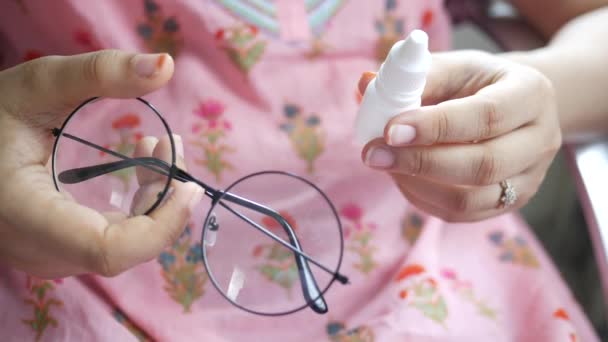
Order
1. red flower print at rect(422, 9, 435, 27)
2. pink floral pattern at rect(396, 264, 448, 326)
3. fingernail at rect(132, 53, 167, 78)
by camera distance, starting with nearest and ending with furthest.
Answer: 1. fingernail at rect(132, 53, 167, 78)
2. pink floral pattern at rect(396, 264, 448, 326)
3. red flower print at rect(422, 9, 435, 27)

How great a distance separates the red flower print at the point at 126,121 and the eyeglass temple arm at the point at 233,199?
3 centimetres

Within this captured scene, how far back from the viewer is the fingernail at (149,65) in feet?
1.21

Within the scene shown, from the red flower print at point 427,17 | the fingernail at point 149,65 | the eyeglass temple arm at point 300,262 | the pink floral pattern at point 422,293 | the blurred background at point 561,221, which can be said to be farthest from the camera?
the blurred background at point 561,221

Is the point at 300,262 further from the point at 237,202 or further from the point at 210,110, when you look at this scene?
the point at 210,110

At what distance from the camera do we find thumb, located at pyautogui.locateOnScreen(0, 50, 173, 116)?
14.7 inches

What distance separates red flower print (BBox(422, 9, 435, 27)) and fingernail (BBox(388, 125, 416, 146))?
0.36 metres

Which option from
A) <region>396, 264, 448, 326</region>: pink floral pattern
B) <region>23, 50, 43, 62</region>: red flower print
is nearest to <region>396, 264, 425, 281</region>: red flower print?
<region>396, 264, 448, 326</region>: pink floral pattern

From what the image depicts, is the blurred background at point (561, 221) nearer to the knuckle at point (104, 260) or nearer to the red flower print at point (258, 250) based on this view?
the red flower print at point (258, 250)

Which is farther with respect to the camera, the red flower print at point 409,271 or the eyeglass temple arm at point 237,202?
the red flower print at point 409,271

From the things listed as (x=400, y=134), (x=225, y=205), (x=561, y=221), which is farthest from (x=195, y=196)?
(x=561, y=221)

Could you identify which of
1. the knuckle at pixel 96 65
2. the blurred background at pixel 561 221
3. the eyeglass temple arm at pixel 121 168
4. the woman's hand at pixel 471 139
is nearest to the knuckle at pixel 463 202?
the woman's hand at pixel 471 139

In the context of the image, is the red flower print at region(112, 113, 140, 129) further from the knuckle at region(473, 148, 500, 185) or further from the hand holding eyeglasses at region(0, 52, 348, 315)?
the knuckle at region(473, 148, 500, 185)

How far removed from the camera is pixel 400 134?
1.37ft

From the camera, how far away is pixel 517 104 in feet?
1.59
